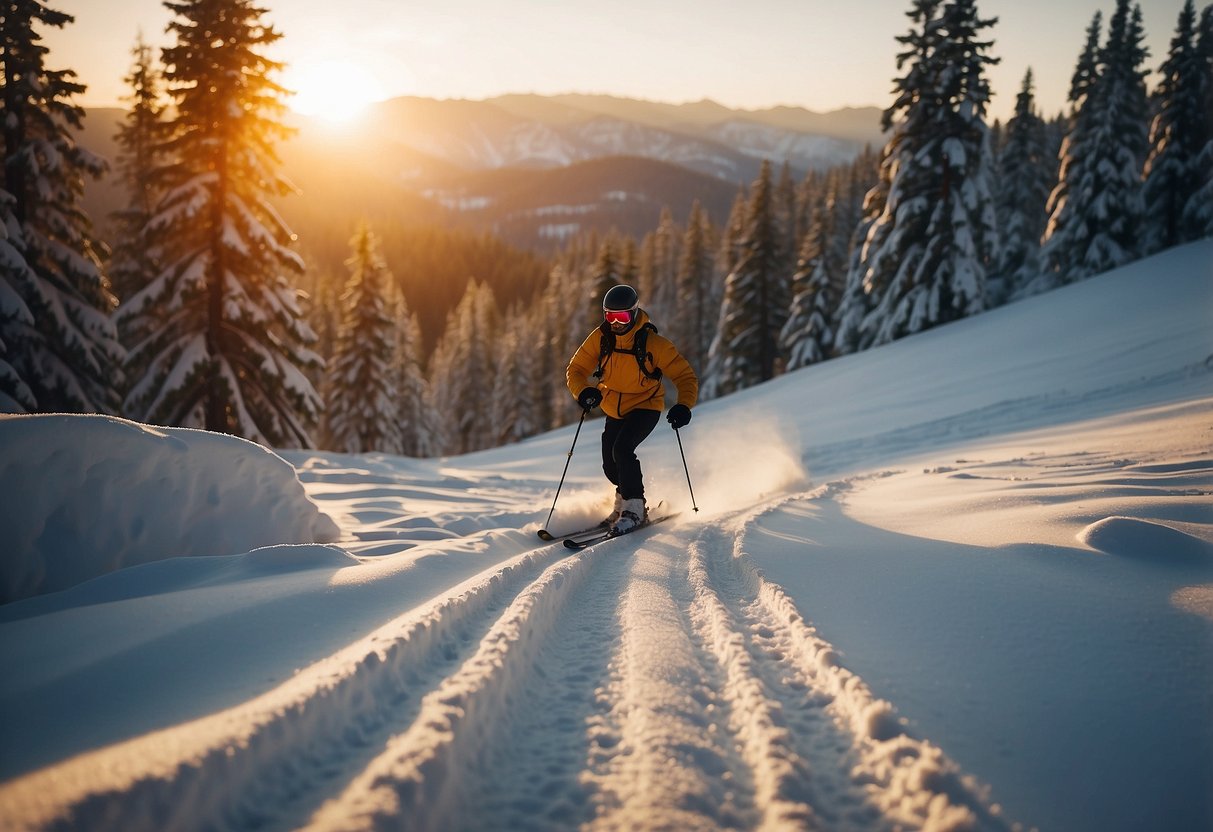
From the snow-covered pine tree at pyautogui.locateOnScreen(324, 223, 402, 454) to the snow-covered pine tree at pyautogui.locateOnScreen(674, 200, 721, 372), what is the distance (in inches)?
906

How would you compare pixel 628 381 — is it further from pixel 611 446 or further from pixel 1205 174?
pixel 1205 174

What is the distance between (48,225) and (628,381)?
16797 millimetres

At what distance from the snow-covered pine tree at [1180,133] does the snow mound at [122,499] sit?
35.9m

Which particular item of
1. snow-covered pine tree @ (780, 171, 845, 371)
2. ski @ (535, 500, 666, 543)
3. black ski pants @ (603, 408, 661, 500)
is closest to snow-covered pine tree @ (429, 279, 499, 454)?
snow-covered pine tree @ (780, 171, 845, 371)

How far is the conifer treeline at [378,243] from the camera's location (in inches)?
534

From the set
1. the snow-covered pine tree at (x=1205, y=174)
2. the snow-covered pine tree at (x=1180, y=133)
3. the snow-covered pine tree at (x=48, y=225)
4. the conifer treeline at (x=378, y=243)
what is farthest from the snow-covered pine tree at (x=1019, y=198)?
the snow-covered pine tree at (x=48, y=225)

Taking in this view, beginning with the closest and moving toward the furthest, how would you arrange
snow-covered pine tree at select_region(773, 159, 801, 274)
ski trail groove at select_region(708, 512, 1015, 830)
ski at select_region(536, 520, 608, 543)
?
1. ski trail groove at select_region(708, 512, 1015, 830)
2. ski at select_region(536, 520, 608, 543)
3. snow-covered pine tree at select_region(773, 159, 801, 274)

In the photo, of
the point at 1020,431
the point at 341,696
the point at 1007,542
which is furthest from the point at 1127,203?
the point at 341,696

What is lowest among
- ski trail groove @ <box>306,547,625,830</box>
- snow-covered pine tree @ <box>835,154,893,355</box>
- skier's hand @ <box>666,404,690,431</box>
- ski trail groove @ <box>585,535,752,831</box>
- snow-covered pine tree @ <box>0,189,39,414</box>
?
ski trail groove @ <box>585,535,752,831</box>

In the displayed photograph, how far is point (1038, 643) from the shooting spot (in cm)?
263

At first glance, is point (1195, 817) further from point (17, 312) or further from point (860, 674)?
point (17, 312)

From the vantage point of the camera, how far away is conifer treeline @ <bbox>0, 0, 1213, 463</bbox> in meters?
13.6

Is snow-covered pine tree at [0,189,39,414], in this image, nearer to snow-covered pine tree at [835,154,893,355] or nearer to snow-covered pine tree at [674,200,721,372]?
snow-covered pine tree at [835,154,893,355]

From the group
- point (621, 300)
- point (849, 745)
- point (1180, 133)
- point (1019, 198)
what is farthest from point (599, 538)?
point (1019, 198)
